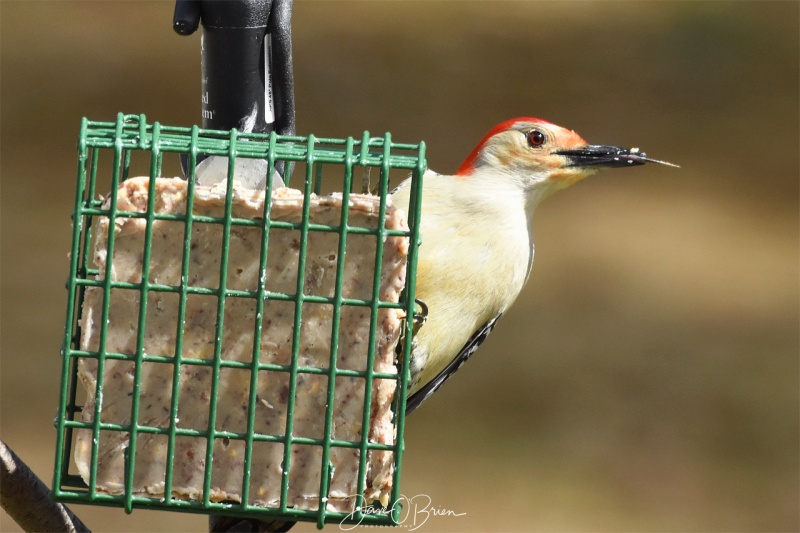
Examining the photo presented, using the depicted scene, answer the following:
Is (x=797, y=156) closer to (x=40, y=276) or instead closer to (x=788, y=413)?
(x=788, y=413)

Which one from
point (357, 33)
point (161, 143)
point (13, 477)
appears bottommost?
point (13, 477)

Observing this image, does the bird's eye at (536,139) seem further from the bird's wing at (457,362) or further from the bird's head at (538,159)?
the bird's wing at (457,362)

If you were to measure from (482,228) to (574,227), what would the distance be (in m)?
10.7

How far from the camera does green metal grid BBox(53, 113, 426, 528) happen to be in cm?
332

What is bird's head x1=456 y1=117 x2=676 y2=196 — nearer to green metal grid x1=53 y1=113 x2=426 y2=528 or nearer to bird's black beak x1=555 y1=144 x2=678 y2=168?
bird's black beak x1=555 y1=144 x2=678 y2=168

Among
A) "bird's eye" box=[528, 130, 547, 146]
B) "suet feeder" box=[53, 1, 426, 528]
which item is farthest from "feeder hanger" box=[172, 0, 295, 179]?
"bird's eye" box=[528, 130, 547, 146]

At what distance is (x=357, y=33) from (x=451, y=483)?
23.7 feet

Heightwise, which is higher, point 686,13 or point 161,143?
point 686,13

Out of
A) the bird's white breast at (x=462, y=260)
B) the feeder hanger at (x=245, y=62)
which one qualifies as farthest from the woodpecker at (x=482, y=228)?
the feeder hanger at (x=245, y=62)

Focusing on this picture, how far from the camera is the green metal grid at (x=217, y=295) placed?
3.32 metres

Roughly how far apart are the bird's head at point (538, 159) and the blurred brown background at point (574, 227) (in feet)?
21.8

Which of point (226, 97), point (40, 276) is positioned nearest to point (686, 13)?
point (40, 276)

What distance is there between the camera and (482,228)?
479 centimetres

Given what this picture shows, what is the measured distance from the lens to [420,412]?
1250cm
